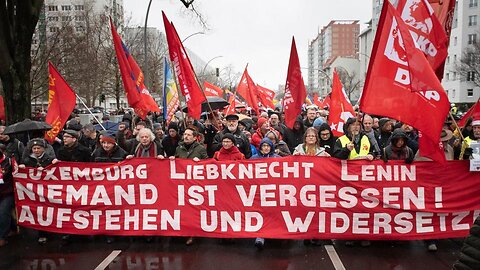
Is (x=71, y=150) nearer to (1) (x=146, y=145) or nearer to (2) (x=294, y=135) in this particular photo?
(1) (x=146, y=145)

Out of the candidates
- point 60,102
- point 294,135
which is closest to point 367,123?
point 294,135

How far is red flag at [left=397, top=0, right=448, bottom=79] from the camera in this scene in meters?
5.75

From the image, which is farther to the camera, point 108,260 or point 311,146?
point 311,146

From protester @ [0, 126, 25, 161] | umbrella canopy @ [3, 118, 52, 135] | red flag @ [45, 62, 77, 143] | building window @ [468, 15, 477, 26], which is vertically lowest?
protester @ [0, 126, 25, 161]

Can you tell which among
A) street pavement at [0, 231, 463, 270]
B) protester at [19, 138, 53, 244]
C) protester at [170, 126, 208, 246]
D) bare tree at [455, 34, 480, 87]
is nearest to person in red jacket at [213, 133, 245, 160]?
protester at [170, 126, 208, 246]

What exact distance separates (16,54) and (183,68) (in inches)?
238

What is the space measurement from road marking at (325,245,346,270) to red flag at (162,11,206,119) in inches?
119

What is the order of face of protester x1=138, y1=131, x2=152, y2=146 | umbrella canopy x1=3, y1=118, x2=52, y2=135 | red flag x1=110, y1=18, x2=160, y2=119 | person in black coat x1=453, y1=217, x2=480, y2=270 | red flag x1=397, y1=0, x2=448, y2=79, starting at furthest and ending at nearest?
red flag x1=110, y1=18, x2=160, y2=119, umbrella canopy x1=3, y1=118, x2=52, y2=135, face of protester x1=138, y1=131, x2=152, y2=146, red flag x1=397, y1=0, x2=448, y2=79, person in black coat x1=453, y1=217, x2=480, y2=270

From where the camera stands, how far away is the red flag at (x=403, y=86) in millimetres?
4949

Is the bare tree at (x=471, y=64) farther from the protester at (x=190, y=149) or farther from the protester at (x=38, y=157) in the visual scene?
the protester at (x=38, y=157)

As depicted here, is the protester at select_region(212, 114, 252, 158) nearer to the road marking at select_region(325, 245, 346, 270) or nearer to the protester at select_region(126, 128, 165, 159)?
the protester at select_region(126, 128, 165, 159)

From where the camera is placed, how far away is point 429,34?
19.0ft

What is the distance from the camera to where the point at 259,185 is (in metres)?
5.78

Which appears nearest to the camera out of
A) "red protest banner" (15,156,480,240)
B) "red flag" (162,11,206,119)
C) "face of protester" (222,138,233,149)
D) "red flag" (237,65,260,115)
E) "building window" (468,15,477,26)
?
"red protest banner" (15,156,480,240)
